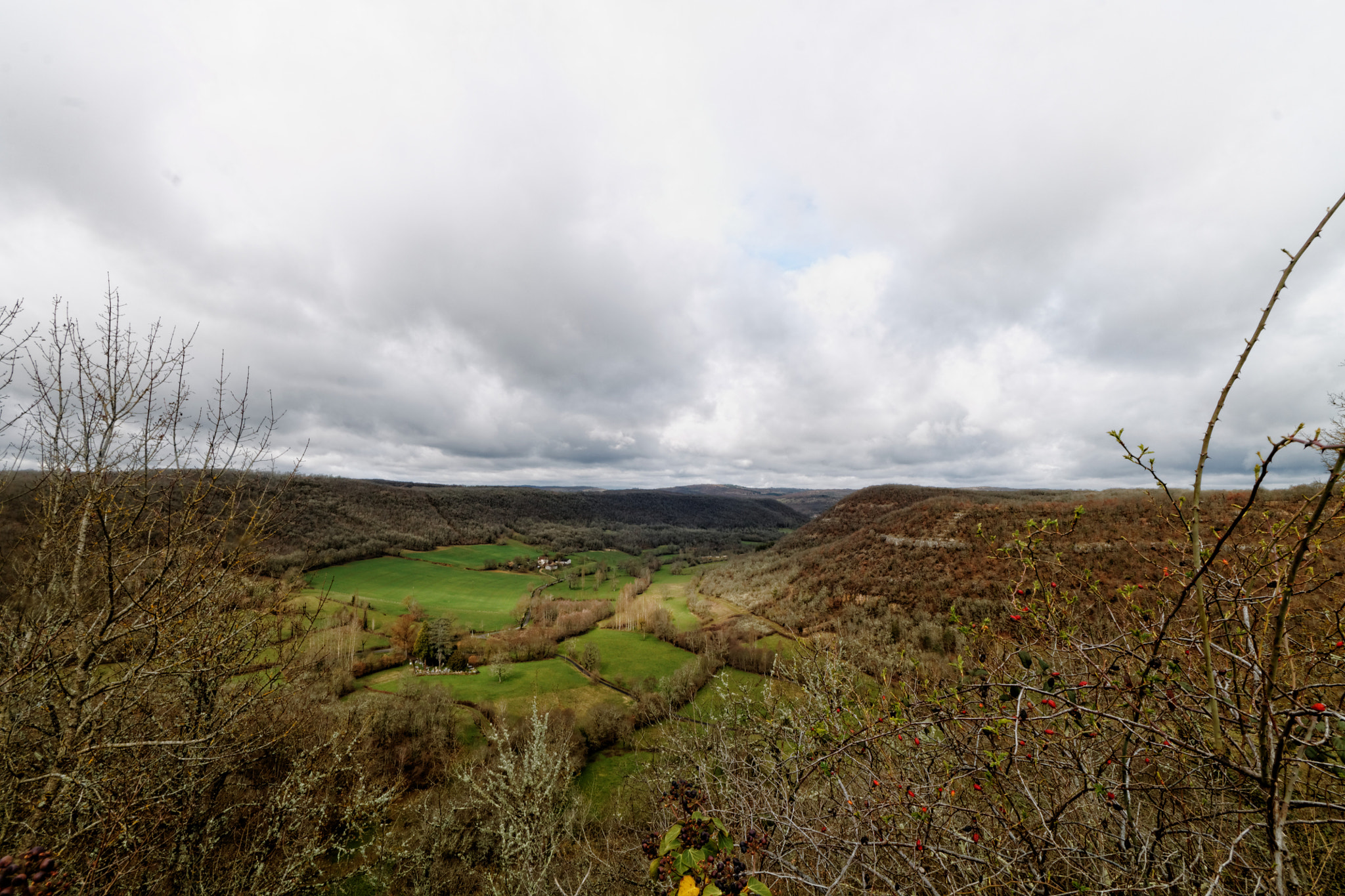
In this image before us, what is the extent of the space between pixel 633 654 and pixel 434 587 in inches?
1428

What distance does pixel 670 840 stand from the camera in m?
2.62

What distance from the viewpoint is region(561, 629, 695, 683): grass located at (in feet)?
121

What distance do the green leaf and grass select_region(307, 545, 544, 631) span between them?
5210cm

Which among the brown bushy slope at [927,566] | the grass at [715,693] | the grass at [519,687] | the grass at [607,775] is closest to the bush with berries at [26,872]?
the brown bushy slope at [927,566]

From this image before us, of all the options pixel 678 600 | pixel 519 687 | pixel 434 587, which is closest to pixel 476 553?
pixel 434 587

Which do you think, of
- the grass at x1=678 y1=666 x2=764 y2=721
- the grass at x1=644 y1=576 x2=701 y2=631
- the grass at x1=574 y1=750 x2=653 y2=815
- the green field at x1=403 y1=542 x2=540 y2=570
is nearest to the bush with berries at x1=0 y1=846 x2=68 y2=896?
the grass at x1=574 y1=750 x2=653 y2=815

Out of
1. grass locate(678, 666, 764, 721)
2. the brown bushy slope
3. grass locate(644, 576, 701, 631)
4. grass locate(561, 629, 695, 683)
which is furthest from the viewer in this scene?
grass locate(644, 576, 701, 631)

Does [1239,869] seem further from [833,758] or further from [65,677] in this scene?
[65,677]

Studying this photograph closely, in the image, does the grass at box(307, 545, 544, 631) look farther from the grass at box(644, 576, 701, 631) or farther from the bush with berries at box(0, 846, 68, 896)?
the bush with berries at box(0, 846, 68, 896)

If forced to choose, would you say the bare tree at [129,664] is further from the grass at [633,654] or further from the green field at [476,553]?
the green field at [476,553]

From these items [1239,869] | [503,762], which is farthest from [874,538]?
[1239,869]

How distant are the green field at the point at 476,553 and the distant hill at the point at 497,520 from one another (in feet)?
12.9

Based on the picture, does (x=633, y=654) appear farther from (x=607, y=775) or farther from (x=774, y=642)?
(x=607, y=775)

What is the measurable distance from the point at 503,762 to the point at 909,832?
14.2 m
